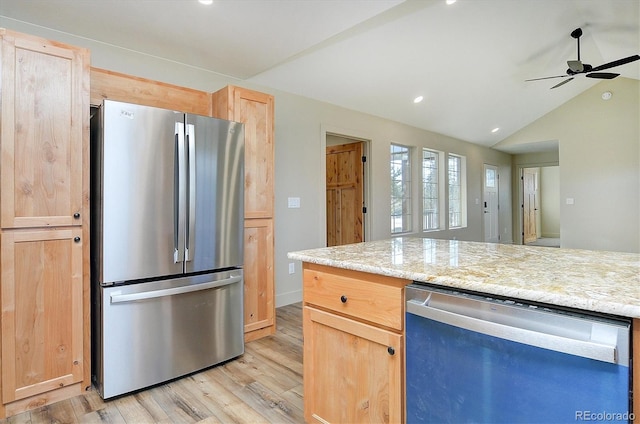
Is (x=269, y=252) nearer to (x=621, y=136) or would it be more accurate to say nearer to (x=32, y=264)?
(x=32, y=264)

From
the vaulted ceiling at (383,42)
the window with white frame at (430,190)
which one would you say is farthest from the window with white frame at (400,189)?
the vaulted ceiling at (383,42)

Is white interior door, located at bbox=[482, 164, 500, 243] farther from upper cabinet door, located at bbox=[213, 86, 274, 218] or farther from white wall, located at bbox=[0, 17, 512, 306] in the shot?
upper cabinet door, located at bbox=[213, 86, 274, 218]

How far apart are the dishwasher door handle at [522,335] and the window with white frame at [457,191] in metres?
6.19

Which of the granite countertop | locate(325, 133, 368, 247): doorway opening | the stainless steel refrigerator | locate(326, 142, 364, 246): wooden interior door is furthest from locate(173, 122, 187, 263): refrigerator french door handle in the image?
locate(326, 142, 364, 246): wooden interior door

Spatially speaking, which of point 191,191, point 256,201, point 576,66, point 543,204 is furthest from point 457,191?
point 191,191

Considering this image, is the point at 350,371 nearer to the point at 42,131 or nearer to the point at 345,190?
the point at 42,131

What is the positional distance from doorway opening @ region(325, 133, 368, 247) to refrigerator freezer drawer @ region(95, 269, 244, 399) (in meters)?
2.70

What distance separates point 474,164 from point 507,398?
723cm

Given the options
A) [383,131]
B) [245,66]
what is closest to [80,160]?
[245,66]

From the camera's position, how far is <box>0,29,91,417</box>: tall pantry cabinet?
1813mm

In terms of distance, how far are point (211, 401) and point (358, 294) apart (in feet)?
4.09

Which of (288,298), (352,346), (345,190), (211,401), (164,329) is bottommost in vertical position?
(211,401)

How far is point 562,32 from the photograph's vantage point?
162 inches

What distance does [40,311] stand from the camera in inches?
74.9
